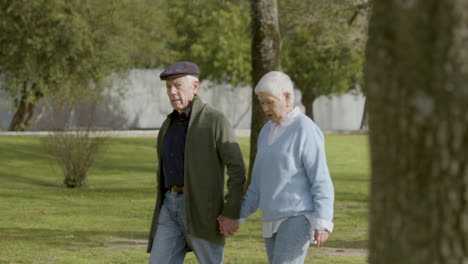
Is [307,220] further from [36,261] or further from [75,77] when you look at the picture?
[75,77]

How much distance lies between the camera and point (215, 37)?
4809 cm

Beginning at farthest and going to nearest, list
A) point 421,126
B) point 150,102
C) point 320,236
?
point 150,102
point 320,236
point 421,126

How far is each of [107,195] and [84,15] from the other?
15616 mm

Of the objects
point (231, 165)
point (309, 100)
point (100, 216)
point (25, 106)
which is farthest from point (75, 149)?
point (309, 100)

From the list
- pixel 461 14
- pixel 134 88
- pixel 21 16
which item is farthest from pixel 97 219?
pixel 134 88

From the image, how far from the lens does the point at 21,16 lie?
109 feet

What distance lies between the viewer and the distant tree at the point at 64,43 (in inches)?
1307

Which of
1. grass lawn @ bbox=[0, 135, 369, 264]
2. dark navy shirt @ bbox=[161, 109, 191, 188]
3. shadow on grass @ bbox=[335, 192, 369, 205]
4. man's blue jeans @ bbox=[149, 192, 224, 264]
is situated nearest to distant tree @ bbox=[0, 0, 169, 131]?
grass lawn @ bbox=[0, 135, 369, 264]

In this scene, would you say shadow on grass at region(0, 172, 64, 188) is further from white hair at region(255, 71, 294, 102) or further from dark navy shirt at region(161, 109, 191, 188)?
white hair at region(255, 71, 294, 102)

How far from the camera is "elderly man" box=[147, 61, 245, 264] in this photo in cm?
557

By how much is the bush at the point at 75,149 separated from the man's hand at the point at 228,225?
14637 millimetres

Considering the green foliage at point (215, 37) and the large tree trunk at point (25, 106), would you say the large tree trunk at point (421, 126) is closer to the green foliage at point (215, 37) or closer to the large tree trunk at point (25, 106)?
the large tree trunk at point (25, 106)

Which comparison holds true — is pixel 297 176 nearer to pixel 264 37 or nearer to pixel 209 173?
pixel 209 173

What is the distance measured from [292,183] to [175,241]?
3.12 feet
